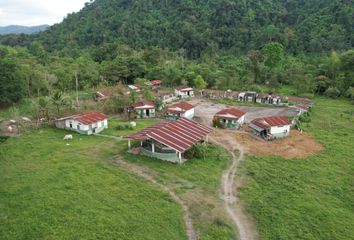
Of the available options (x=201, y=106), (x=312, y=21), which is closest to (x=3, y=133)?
(x=201, y=106)

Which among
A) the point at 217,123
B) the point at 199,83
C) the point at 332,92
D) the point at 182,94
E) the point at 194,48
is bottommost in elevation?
the point at 217,123

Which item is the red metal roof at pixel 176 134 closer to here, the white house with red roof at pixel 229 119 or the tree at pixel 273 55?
the white house with red roof at pixel 229 119

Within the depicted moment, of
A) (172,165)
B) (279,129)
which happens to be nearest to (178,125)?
(172,165)

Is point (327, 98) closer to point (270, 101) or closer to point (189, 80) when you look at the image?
point (270, 101)

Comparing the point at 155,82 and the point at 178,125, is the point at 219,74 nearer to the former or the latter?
the point at 155,82

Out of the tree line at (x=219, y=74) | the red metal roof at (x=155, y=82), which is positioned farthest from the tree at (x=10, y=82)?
the red metal roof at (x=155, y=82)
